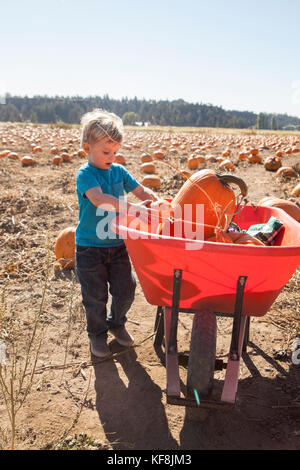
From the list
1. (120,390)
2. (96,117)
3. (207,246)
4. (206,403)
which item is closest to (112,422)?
(120,390)

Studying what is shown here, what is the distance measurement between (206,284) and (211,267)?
0.17 metres

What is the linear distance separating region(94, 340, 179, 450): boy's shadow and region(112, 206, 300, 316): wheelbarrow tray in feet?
1.96

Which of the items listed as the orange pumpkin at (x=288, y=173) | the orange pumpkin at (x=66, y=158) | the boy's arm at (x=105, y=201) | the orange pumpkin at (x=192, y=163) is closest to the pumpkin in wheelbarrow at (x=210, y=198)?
the boy's arm at (x=105, y=201)

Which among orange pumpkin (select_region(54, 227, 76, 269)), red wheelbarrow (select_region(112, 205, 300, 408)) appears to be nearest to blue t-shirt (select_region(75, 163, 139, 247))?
red wheelbarrow (select_region(112, 205, 300, 408))

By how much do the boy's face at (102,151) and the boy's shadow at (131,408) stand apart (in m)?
1.39

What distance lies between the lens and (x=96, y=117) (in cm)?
220

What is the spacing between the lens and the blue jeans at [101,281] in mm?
2354

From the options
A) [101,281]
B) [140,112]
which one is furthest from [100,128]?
[140,112]

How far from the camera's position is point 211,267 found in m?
1.58

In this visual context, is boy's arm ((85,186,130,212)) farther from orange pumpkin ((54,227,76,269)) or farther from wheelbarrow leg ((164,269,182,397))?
orange pumpkin ((54,227,76,269))

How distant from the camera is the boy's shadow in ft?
5.79

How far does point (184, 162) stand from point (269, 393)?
924 cm

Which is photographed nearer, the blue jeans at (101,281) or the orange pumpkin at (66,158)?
the blue jeans at (101,281)

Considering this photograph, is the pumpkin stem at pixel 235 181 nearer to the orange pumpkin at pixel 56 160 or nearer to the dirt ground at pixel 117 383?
the dirt ground at pixel 117 383
